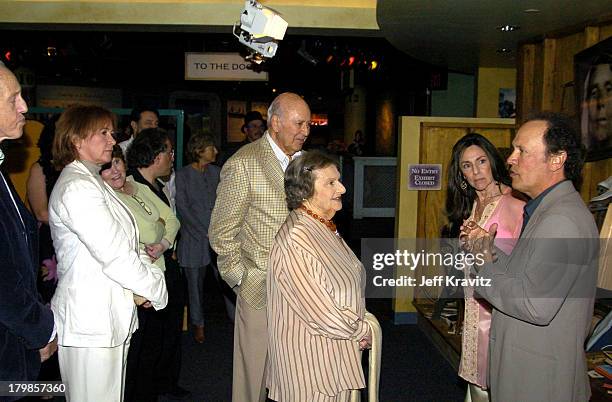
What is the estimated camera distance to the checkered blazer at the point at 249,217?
3.12 m

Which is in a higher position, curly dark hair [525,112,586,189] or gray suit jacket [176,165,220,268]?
curly dark hair [525,112,586,189]

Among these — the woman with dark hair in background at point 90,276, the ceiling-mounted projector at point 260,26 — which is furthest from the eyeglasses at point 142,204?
the ceiling-mounted projector at point 260,26

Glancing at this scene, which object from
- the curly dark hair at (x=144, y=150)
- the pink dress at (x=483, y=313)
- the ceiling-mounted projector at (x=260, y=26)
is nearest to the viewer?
the pink dress at (x=483, y=313)

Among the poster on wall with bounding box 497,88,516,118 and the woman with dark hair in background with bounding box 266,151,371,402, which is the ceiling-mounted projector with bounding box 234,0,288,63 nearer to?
the woman with dark hair in background with bounding box 266,151,371,402

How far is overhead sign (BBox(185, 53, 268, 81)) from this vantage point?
7.79 meters

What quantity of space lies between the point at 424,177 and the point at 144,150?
2.96 meters

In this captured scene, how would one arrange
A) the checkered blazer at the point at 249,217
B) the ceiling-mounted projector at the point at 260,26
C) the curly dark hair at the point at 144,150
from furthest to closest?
the ceiling-mounted projector at the point at 260,26 → the curly dark hair at the point at 144,150 → the checkered blazer at the point at 249,217

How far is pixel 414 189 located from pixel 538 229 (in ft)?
12.5

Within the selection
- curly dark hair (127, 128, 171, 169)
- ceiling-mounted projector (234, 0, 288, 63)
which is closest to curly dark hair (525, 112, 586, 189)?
curly dark hair (127, 128, 171, 169)

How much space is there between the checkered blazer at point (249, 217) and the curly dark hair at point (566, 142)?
54.1 inches

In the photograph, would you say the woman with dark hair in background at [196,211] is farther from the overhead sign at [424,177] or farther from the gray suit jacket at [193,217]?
the overhead sign at [424,177]

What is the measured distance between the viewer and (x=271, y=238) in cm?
312

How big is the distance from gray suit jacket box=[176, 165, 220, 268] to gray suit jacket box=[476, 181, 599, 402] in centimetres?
325

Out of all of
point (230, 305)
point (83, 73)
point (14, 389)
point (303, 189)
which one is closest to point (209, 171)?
point (230, 305)
